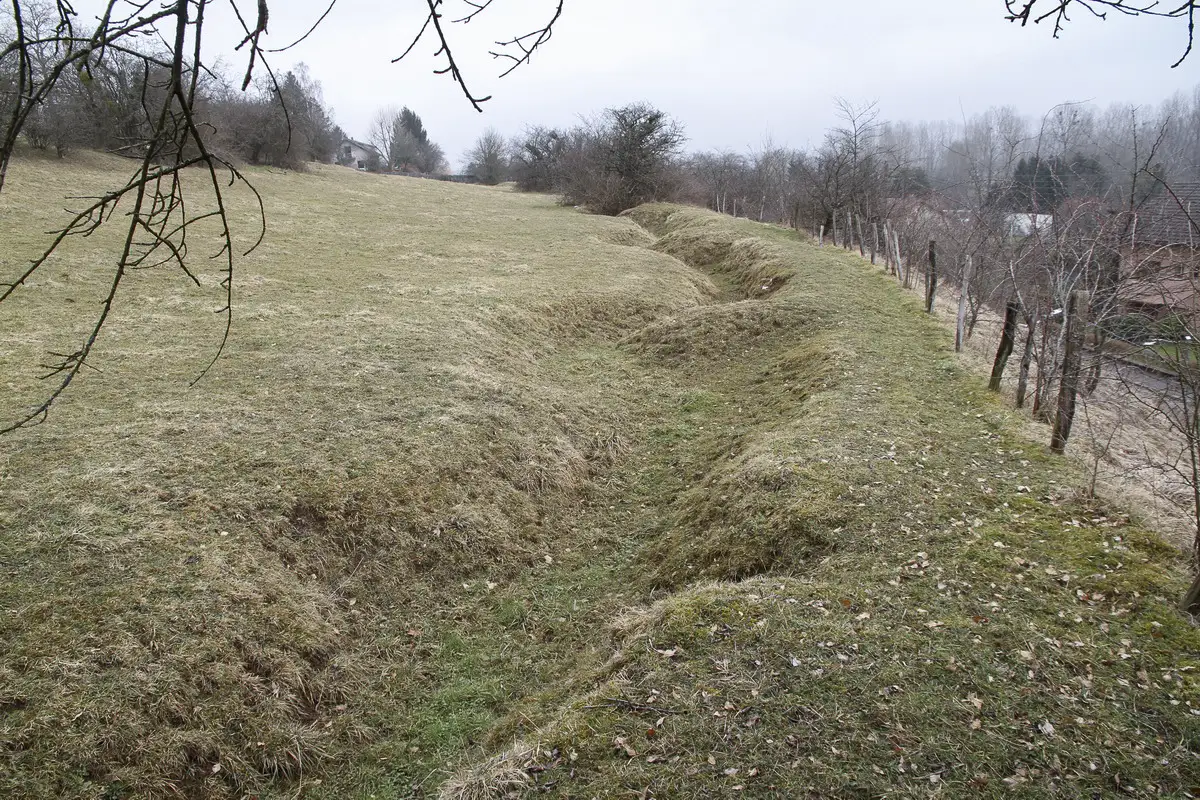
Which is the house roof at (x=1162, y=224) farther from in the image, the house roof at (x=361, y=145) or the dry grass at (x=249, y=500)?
the house roof at (x=361, y=145)

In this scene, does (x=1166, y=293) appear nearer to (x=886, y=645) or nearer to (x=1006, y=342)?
(x=886, y=645)

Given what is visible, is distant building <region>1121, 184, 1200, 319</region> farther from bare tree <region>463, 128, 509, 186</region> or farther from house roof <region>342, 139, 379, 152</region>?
house roof <region>342, 139, 379, 152</region>

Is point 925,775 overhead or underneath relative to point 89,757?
overhead

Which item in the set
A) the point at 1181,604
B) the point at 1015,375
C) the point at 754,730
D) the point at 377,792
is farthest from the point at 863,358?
the point at 377,792

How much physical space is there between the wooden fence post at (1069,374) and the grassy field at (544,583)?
1.57ft

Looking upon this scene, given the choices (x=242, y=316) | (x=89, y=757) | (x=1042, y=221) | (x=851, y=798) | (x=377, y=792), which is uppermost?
(x=1042, y=221)

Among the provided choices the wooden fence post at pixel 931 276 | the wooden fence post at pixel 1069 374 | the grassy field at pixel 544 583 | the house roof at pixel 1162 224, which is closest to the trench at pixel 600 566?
the grassy field at pixel 544 583

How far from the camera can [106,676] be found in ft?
13.4

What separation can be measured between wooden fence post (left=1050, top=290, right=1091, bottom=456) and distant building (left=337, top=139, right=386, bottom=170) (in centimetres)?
6777

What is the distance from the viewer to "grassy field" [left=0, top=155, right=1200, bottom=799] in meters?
3.63

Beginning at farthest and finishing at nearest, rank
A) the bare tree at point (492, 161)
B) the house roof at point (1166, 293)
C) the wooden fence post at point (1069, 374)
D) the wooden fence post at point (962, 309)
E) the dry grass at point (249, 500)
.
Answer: the bare tree at point (492, 161) → the wooden fence post at point (962, 309) → the wooden fence post at point (1069, 374) → the house roof at point (1166, 293) → the dry grass at point (249, 500)

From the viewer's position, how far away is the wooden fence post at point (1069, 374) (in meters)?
6.48

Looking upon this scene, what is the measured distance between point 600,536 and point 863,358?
5198mm

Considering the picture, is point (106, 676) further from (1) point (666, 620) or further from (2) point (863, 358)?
(2) point (863, 358)
